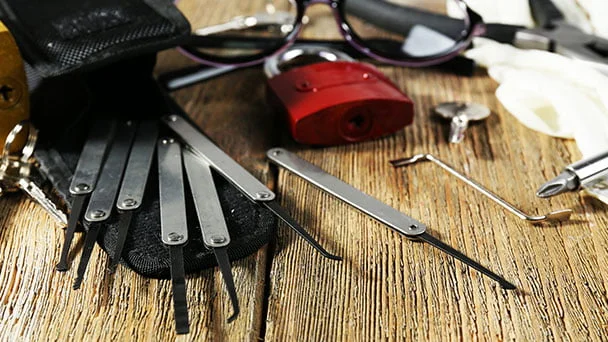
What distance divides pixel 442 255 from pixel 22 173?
0.35 meters

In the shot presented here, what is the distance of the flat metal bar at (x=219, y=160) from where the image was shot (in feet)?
1.93

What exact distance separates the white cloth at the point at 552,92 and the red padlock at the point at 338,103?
0.12m

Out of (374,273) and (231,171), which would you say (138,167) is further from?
(374,273)

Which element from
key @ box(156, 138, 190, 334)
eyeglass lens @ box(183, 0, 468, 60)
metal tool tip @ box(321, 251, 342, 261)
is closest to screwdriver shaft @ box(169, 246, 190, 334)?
key @ box(156, 138, 190, 334)

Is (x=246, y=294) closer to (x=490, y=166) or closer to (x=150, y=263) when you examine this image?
(x=150, y=263)

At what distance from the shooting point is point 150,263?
522 millimetres

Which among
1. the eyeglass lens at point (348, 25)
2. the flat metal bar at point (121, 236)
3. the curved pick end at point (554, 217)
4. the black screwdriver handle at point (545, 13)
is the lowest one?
the eyeglass lens at point (348, 25)

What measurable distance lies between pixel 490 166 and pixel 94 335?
0.37 metres

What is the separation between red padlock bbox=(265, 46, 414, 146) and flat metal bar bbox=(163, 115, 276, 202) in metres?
0.08

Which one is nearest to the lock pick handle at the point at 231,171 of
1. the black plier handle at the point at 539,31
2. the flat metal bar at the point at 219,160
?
the flat metal bar at the point at 219,160

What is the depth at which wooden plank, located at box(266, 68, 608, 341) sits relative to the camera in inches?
19.8

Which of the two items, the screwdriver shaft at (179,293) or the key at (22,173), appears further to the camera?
the key at (22,173)

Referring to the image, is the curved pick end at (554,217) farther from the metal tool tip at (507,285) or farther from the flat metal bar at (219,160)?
the flat metal bar at (219,160)

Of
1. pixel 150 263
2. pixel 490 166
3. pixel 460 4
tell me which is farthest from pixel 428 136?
pixel 150 263
